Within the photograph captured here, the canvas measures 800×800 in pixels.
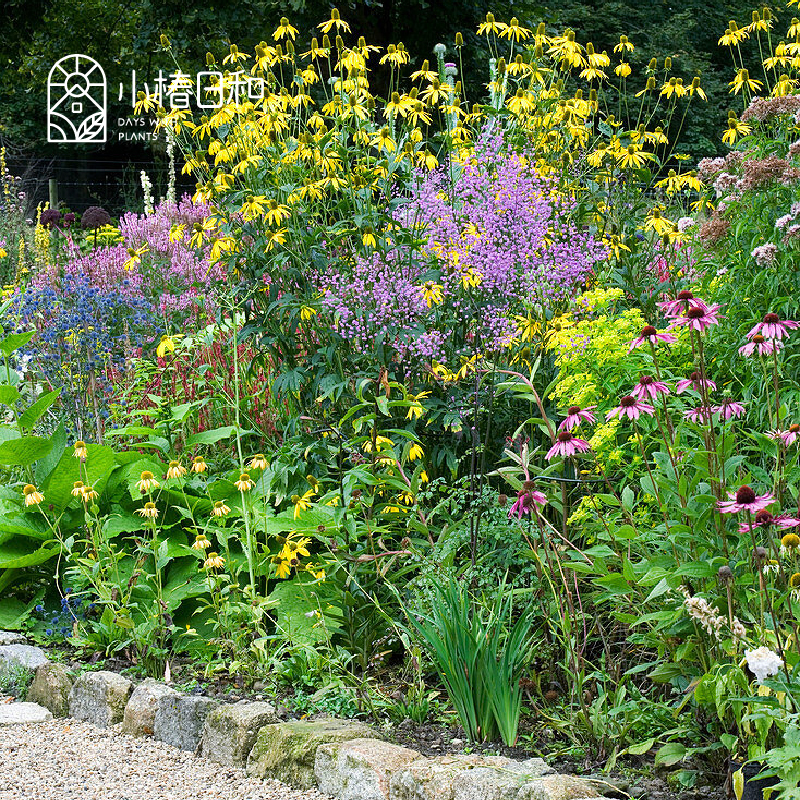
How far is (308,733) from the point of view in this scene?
279 centimetres

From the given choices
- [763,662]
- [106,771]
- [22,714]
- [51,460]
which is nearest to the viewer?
[763,662]

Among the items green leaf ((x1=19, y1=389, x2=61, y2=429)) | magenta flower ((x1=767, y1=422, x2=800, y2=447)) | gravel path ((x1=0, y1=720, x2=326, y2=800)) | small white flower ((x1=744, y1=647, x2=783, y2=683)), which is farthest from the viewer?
green leaf ((x1=19, y1=389, x2=61, y2=429))

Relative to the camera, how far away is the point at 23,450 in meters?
3.85

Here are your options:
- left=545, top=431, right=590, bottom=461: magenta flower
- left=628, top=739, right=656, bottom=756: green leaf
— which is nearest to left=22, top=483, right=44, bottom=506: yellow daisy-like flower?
left=545, top=431, right=590, bottom=461: magenta flower

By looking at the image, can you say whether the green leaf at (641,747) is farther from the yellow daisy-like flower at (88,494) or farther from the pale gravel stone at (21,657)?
the pale gravel stone at (21,657)

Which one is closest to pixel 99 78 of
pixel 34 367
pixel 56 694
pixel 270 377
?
pixel 34 367

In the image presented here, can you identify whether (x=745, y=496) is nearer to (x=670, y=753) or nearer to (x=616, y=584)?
(x=616, y=584)

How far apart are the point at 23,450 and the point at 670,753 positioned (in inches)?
103

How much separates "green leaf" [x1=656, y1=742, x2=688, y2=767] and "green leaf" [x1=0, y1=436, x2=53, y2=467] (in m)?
2.56

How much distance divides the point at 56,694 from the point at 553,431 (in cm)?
199

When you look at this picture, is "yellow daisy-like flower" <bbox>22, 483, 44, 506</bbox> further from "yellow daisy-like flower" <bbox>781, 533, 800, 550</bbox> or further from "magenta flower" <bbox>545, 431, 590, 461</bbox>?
"yellow daisy-like flower" <bbox>781, 533, 800, 550</bbox>

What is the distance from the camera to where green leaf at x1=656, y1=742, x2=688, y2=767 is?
241 cm

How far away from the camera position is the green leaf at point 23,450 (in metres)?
3.83

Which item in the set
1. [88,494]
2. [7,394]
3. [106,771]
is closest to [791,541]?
[106,771]
